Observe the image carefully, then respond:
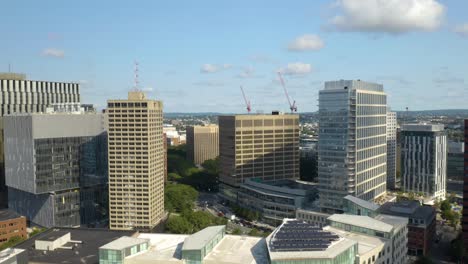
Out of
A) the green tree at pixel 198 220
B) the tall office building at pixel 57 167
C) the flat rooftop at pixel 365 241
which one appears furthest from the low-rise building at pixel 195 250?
the tall office building at pixel 57 167

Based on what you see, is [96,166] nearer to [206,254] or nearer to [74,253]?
[74,253]

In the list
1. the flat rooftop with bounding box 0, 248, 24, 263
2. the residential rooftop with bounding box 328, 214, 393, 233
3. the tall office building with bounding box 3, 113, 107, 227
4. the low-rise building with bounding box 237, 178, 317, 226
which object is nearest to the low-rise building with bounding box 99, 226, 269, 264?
the flat rooftop with bounding box 0, 248, 24, 263

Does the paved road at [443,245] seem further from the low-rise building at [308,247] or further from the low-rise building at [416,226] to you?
the low-rise building at [308,247]

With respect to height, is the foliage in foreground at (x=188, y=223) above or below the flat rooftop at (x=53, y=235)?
below

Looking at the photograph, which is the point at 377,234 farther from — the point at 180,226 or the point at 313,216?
the point at 180,226

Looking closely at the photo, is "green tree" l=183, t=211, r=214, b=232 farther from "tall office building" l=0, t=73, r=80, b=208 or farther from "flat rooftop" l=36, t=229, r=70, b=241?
"tall office building" l=0, t=73, r=80, b=208

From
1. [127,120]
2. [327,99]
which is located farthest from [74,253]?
[327,99]

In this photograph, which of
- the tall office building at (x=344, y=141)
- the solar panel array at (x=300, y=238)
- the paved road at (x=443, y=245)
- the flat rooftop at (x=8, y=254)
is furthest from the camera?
the tall office building at (x=344, y=141)
